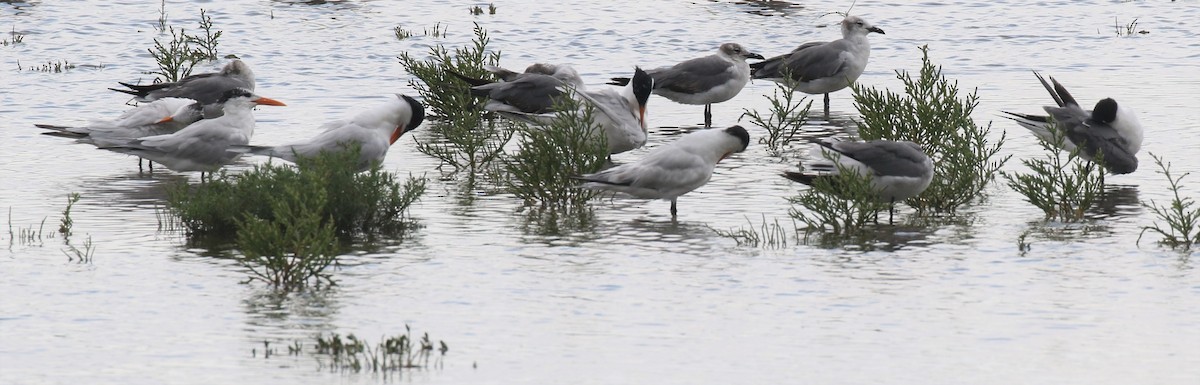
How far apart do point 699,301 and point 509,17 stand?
20.3 meters

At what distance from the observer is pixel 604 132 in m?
13.1

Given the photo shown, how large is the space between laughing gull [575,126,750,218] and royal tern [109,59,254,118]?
17.4 feet

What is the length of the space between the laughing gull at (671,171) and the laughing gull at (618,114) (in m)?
1.89

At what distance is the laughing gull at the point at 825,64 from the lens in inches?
722

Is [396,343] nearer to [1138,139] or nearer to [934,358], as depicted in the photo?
[934,358]

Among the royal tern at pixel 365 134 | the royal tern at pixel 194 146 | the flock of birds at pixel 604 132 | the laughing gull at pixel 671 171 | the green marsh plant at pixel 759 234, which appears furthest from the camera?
the royal tern at pixel 194 146

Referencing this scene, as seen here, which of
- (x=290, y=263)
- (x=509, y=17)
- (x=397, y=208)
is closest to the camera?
(x=290, y=263)

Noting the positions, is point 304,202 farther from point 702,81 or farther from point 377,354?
point 702,81

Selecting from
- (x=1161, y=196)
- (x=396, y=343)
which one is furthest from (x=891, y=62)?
(x=396, y=343)

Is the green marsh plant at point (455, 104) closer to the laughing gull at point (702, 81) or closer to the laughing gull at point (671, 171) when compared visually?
the laughing gull at point (702, 81)

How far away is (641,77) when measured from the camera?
1470cm

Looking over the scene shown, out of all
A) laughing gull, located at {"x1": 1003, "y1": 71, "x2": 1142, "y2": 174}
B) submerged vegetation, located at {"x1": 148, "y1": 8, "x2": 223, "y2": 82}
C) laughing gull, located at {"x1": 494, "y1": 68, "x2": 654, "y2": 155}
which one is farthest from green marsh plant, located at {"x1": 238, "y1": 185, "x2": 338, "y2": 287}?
submerged vegetation, located at {"x1": 148, "y1": 8, "x2": 223, "y2": 82}

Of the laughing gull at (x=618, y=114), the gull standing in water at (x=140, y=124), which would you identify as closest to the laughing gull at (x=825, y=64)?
the laughing gull at (x=618, y=114)

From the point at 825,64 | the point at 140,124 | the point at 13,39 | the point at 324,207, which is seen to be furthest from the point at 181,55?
the point at 324,207
